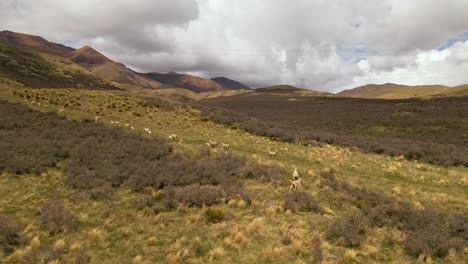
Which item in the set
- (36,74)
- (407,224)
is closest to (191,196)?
(407,224)

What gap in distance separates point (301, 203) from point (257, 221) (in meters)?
3.19

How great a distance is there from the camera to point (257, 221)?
42.0 feet

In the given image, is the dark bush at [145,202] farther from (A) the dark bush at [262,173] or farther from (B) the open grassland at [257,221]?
(A) the dark bush at [262,173]

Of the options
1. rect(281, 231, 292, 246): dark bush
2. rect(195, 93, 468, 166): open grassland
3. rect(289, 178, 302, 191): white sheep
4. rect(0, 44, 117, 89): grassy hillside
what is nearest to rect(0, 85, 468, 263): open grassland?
rect(281, 231, 292, 246): dark bush

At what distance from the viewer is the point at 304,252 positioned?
10.6 metres

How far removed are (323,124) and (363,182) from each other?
4687 centimetres

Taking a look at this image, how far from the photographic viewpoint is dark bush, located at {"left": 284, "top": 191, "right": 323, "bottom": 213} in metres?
14.3

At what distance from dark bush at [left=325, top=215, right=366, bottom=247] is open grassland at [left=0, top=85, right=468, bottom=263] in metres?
0.04

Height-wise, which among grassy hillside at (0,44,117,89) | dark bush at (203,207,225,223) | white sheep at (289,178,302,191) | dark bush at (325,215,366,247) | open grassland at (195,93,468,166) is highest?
grassy hillside at (0,44,117,89)

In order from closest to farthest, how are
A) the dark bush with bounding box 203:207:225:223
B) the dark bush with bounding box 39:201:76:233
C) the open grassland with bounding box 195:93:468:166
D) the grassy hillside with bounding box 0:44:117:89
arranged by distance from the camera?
the dark bush with bounding box 39:201:76:233 → the dark bush with bounding box 203:207:225:223 → the open grassland with bounding box 195:93:468:166 → the grassy hillside with bounding box 0:44:117:89

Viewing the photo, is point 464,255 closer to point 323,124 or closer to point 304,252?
point 304,252

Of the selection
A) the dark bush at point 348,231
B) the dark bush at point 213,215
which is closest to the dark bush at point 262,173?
the dark bush at point 213,215

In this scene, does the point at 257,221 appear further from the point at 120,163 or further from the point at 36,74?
the point at 36,74

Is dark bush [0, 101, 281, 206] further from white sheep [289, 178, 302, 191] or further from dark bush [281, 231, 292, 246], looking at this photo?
dark bush [281, 231, 292, 246]
